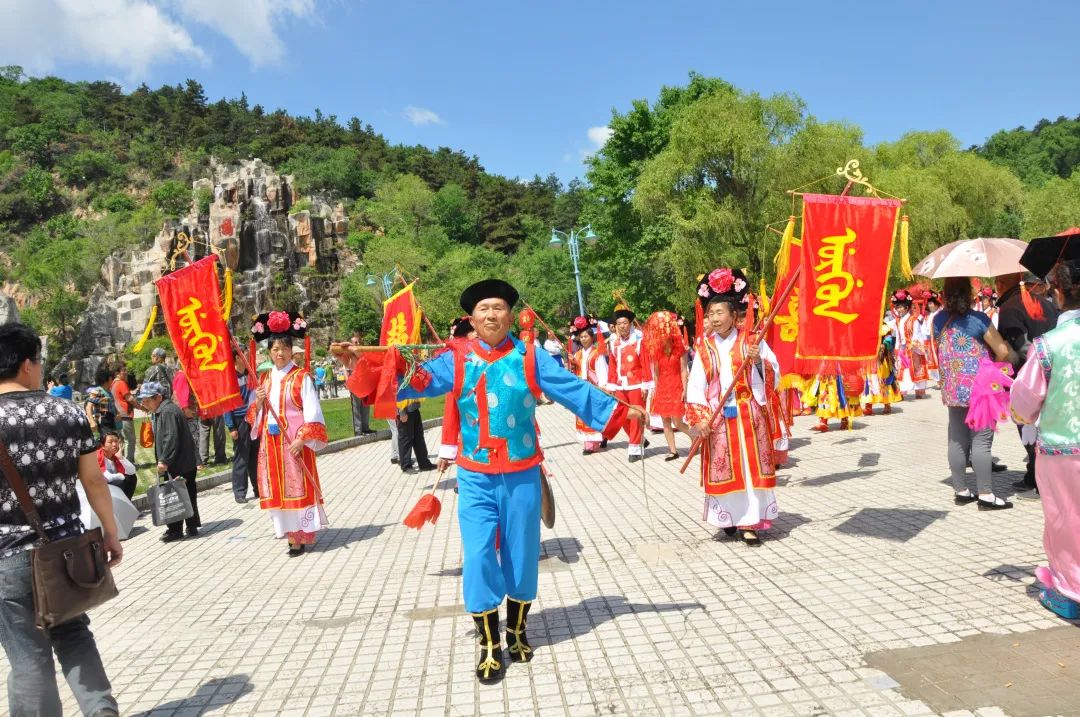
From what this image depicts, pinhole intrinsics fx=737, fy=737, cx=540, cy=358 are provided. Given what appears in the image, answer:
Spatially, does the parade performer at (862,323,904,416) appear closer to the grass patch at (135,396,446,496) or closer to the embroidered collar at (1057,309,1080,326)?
the grass patch at (135,396,446,496)

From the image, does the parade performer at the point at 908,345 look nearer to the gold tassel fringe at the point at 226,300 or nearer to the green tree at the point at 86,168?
the gold tassel fringe at the point at 226,300

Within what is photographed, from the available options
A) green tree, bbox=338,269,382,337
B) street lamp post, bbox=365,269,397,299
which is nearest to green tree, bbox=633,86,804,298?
street lamp post, bbox=365,269,397,299

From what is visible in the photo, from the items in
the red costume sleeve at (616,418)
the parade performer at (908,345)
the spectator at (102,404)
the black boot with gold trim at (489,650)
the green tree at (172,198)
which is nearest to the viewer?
the black boot with gold trim at (489,650)

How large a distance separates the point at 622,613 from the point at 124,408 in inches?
416

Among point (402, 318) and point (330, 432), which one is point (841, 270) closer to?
point (402, 318)

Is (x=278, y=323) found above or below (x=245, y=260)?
below

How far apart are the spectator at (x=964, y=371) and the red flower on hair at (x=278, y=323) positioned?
19.2ft

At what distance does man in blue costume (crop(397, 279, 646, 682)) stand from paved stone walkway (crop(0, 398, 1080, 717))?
429mm

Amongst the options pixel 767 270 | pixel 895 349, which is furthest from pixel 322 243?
pixel 895 349

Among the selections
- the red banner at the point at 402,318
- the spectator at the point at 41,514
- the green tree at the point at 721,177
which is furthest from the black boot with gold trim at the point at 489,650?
the green tree at the point at 721,177

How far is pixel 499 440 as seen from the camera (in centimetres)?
398

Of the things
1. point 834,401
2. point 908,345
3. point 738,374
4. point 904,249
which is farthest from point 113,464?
point 908,345

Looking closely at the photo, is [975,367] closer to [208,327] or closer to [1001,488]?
[1001,488]

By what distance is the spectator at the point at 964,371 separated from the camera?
6094 millimetres
